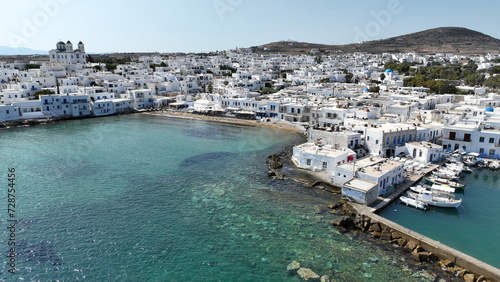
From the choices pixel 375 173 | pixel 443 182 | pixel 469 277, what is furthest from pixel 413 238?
pixel 443 182

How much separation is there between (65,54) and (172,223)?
92.1 m

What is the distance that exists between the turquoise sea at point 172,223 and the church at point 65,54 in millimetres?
67611

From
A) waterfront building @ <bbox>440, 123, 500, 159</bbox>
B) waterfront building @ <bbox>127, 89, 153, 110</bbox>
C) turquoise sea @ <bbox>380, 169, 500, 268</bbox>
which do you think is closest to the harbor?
turquoise sea @ <bbox>380, 169, 500, 268</bbox>

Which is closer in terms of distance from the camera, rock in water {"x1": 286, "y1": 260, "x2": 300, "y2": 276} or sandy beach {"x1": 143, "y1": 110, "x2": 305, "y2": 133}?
rock in water {"x1": 286, "y1": 260, "x2": 300, "y2": 276}

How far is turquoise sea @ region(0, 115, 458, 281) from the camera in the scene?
15.8 m

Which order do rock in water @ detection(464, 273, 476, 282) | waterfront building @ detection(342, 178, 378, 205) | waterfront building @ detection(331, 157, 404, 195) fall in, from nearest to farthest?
rock in water @ detection(464, 273, 476, 282) < waterfront building @ detection(342, 178, 378, 205) < waterfront building @ detection(331, 157, 404, 195)

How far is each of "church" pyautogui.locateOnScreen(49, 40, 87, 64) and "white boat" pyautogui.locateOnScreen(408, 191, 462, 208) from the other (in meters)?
99.1

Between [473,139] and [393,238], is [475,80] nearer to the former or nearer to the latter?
[473,139]

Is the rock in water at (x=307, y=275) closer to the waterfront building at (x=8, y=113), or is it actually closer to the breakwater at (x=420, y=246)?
the breakwater at (x=420, y=246)

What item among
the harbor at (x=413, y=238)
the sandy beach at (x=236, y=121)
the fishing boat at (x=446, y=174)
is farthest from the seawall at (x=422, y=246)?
the sandy beach at (x=236, y=121)

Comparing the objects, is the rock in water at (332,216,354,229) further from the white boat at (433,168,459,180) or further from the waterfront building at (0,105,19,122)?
the waterfront building at (0,105,19,122)

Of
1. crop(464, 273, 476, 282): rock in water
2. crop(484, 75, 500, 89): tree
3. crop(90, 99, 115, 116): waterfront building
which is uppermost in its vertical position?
crop(484, 75, 500, 89): tree

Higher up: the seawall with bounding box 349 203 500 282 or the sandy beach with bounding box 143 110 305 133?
the sandy beach with bounding box 143 110 305 133

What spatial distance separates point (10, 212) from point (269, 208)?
17647 millimetres
